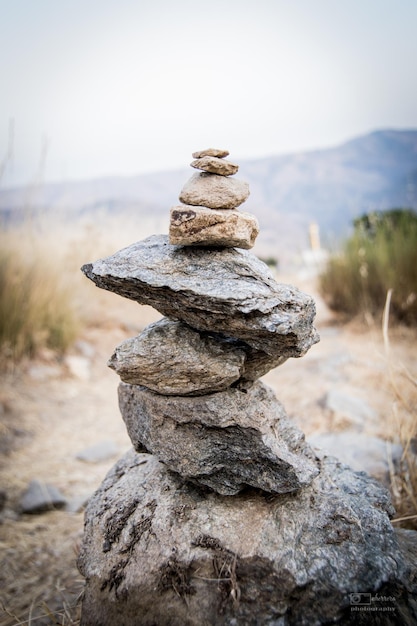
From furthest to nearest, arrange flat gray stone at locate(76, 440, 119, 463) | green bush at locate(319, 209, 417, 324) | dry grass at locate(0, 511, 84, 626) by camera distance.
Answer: green bush at locate(319, 209, 417, 324), flat gray stone at locate(76, 440, 119, 463), dry grass at locate(0, 511, 84, 626)

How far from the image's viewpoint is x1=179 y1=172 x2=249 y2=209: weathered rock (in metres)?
1.71

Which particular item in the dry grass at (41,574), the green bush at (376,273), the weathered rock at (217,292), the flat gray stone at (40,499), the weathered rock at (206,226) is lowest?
the flat gray stone at (40,499)

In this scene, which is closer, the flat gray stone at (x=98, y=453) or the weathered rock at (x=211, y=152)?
the weathered rock at (x=211, y=152)

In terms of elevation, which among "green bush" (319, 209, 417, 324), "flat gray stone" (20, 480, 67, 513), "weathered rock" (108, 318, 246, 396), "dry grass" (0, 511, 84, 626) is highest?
"weathered rock" (108, 318, 246, 396)

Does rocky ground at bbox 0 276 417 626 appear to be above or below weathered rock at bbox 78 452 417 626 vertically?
below

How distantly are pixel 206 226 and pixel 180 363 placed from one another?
0.51 metres

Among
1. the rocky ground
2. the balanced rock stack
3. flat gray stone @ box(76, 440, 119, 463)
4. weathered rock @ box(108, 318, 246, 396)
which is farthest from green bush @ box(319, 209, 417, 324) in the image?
weathered rock @ box(108, 318, 246, 396)

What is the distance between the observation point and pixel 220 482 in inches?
68.0

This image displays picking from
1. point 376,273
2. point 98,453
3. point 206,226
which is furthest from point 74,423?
point 376,273

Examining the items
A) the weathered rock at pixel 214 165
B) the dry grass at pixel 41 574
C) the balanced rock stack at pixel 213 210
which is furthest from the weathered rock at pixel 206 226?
the dry grass at pixel 41 574

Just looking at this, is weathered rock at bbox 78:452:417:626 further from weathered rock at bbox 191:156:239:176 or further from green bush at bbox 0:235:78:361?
green bush at bbox 0:235:78:361

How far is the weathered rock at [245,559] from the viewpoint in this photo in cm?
152

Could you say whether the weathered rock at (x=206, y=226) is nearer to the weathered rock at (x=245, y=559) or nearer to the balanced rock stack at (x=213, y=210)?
the balanced rock stack at (x=213, y=210)

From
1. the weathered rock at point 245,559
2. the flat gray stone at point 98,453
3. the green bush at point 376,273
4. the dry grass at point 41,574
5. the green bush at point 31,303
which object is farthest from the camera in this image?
the green bush at point 376,273
